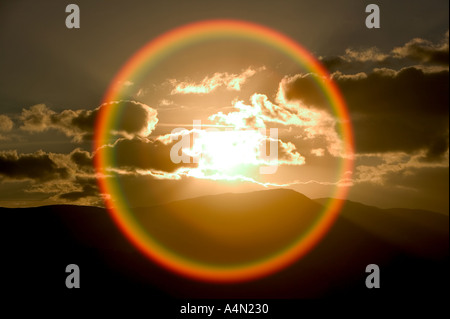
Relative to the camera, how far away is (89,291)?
199 meters

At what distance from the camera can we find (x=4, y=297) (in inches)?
7170

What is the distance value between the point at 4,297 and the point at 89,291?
35760 millimetres
